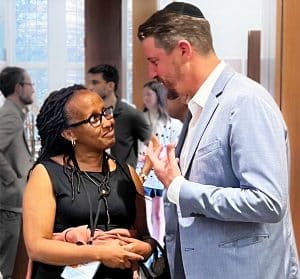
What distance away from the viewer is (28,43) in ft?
11.5

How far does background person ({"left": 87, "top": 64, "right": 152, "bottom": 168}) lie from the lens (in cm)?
338

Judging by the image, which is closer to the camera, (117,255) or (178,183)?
(178,183)

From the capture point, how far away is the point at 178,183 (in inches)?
55.5

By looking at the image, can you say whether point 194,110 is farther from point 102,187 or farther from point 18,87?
→ point 18,87

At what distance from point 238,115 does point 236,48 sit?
197 centimetres

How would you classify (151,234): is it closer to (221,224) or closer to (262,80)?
(221,224)

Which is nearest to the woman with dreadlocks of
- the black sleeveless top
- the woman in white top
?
the black sleeveless top

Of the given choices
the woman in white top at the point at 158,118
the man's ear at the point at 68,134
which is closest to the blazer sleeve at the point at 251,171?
the man's ear at the point at 68,134

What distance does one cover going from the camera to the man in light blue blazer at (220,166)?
1.32 m

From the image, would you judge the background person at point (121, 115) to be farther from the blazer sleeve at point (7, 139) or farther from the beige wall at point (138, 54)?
the blazer sleeve at point (7, 139)

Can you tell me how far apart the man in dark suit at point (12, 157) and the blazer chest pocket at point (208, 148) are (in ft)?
6.74

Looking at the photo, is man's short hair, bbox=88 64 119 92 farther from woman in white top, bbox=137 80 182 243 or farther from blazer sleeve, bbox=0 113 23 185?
blazer sleeve, bbox=0 113 23 185

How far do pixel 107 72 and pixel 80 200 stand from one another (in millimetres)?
1813

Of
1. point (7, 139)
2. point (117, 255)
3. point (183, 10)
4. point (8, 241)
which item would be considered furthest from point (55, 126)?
point (8, 241)
